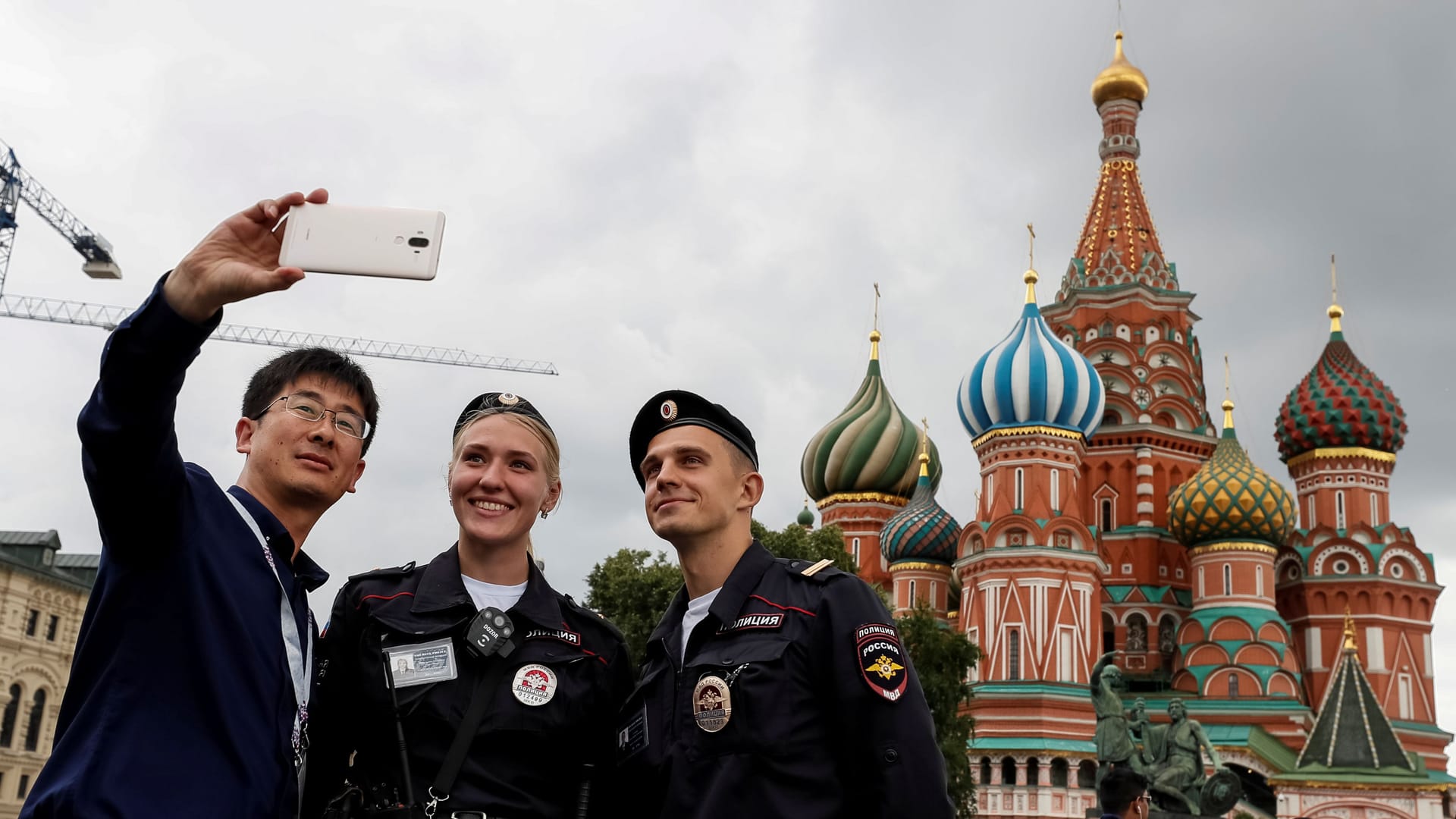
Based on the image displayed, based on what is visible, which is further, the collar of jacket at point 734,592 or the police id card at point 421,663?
the collar of jacket at point 734,592

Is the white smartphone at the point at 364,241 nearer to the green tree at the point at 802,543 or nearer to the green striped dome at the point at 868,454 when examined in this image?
the green tree at the point at 802,543

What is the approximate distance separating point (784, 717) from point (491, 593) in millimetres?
990

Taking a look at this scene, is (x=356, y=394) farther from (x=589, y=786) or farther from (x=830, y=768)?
(x=830, y=768)

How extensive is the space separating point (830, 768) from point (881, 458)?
4748 cm

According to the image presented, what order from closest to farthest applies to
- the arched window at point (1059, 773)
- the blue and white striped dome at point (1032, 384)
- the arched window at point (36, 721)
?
the arched window at point (36, 721) < the arched window at point (1059, 773) < the blue and white striped dome at point (1032, 384)

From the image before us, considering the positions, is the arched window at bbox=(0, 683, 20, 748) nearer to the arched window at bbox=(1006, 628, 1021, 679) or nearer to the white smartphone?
the arched window at bbox=(1006, 628, 1021, 679)

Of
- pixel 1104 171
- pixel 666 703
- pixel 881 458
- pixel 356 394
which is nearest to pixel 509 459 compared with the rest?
pixel 356 394

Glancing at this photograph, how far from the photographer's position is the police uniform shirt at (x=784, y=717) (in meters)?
3.71

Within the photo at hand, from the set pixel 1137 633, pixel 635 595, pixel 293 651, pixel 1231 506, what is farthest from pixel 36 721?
pixel 293 651

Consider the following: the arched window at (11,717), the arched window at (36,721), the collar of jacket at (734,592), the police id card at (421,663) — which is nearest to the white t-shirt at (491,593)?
the police id card at (421,663)

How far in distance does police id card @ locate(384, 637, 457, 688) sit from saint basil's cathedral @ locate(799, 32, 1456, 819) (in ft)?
113

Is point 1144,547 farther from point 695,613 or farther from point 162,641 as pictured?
point 162,641

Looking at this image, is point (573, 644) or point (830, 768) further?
point (573, 644)

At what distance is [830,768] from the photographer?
3828 millimetres
